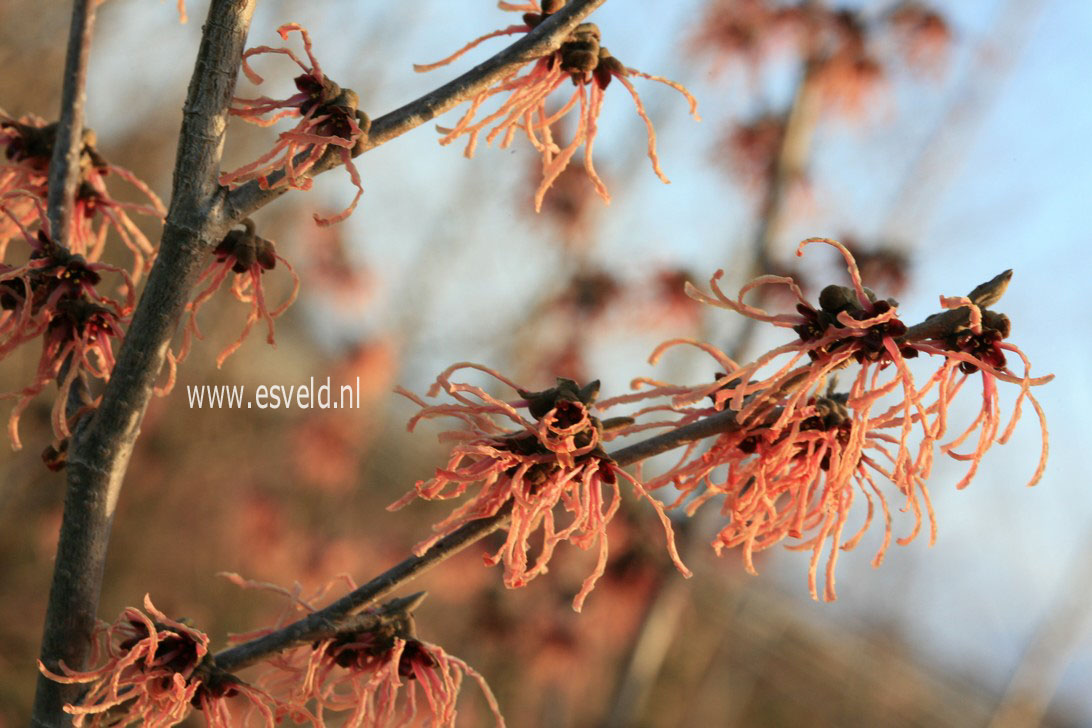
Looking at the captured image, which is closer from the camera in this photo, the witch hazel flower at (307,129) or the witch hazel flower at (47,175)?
the witch hazel flower at (307,129)

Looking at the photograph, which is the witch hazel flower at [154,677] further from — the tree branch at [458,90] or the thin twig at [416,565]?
the tree branch at [458,90]

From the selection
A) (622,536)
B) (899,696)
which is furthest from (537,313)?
(899,696)

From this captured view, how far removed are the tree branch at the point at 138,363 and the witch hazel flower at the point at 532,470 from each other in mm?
301

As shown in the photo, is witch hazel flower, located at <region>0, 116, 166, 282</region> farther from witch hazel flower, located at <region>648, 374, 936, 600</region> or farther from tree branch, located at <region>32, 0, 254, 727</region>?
witch hazel flower, located at <region>648, 374, 936, 600</region>

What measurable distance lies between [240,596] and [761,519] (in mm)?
7380

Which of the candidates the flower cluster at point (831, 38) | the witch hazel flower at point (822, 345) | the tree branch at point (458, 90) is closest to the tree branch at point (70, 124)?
the tree branch at point (458, 90)

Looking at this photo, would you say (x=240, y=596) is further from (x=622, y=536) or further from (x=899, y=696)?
(x=899, y=696)

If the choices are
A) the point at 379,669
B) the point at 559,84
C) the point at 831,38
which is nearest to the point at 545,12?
the point at 559,84

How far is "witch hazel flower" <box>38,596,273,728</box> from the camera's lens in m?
1.13

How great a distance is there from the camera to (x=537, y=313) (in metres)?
4.61

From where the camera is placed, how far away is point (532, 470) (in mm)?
1125

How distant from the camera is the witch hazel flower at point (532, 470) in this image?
1093mm

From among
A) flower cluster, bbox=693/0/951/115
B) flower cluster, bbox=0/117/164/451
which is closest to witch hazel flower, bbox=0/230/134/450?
flower cluster, bbox=0/117/164/451

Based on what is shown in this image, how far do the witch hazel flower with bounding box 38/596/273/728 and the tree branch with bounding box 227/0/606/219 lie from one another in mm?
485
